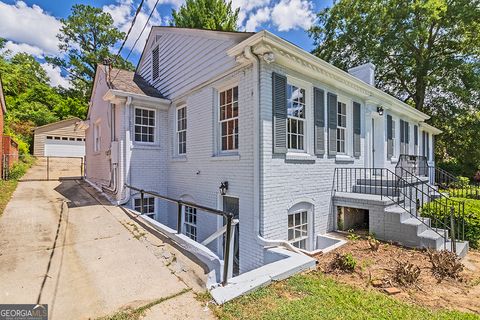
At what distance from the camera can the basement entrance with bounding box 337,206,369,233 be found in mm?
7707

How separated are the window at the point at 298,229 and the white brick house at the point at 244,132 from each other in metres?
0.03

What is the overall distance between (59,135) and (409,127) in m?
28.1

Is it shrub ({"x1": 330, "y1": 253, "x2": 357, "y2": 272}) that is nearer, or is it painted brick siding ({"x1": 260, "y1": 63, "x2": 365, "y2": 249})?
shrub ({"x1": 330, "y1": 253, "x2": 357, "y2": 272})

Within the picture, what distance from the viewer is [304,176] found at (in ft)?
21.8

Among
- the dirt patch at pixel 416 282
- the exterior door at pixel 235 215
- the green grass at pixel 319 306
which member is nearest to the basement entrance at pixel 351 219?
the dirt patch at pixel 416 282

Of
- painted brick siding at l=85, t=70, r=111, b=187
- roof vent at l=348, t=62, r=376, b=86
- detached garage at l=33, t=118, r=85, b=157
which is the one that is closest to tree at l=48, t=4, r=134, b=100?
detached garage at l=33, t=118, r=85, b=157

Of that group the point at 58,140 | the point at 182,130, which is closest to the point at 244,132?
the point at 182,130

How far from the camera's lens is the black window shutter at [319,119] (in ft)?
22.9

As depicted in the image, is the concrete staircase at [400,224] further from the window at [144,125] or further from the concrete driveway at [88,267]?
the window at [144,125]

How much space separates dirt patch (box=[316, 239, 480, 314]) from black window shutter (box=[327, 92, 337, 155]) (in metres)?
2.90

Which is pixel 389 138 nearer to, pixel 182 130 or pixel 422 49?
pixel 182 130

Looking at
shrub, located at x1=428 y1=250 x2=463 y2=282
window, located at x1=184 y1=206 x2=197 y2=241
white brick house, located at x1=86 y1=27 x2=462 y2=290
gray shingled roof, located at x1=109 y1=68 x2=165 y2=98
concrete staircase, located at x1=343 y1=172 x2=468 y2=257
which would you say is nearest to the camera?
shrub, located at x1=428 y1=250 x2=463 y2=282

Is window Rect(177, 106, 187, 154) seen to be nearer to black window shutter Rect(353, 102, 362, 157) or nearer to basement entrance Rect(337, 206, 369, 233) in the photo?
basement entrance Rect(337, 206, 369, 233)

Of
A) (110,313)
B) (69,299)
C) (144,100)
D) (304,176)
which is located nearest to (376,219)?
(304,176)
